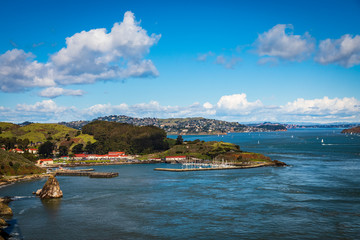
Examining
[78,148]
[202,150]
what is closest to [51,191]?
[202,150]

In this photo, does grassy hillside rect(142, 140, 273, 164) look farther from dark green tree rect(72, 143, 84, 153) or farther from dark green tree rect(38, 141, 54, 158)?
dark green tree rect(38, 141, 54, 158)

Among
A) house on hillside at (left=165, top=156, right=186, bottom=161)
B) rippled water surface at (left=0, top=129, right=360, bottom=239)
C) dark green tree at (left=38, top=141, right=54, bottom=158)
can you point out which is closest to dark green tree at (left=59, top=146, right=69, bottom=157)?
dark green tree at (left=38, top=141, right=54, bottom=158)

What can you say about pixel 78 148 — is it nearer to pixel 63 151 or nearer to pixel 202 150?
pixel 63 151

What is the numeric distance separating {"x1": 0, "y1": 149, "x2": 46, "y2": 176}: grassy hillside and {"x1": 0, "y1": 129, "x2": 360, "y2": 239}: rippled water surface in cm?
1601

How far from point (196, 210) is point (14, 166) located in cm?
7002

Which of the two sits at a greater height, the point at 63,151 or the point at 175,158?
the point at 63,151

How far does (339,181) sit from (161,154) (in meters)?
96.7

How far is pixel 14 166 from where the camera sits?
328 ft

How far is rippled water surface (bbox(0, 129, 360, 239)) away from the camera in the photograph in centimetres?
4422

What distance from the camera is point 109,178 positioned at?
99625mm

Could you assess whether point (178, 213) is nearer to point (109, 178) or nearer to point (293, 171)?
point (109, 178)

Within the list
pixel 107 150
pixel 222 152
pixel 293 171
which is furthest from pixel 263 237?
pixel 107 150

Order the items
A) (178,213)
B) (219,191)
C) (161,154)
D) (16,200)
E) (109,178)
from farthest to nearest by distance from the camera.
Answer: (161,154) → (109,178) → (219,191) → (16,200) → (178,213)

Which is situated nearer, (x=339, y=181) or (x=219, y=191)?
(x=219, y=191)
